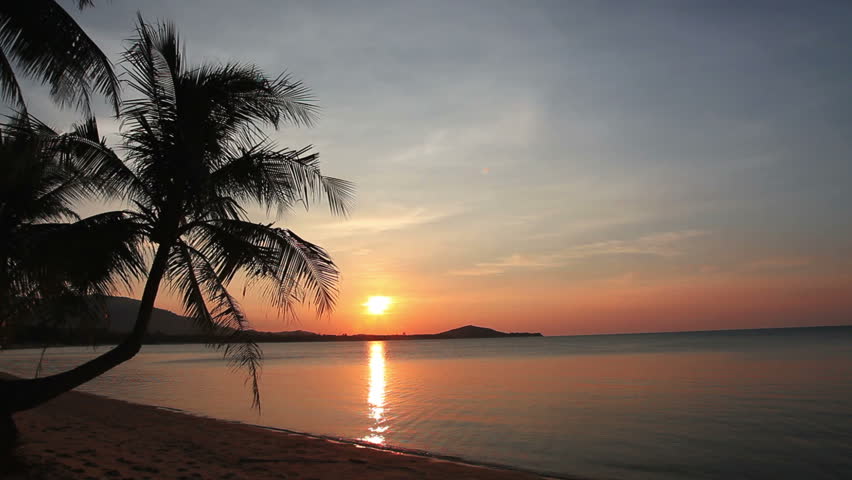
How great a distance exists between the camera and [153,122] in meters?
7.84

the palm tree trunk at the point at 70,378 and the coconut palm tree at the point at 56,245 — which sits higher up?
the coconut palm tree at the point at 56,245

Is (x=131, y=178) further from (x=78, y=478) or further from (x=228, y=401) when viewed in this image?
(x=228, y=401)

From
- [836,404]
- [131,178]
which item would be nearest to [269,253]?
[131,178]

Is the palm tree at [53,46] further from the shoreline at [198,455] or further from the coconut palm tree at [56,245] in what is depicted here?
the shoreline at [198,455]

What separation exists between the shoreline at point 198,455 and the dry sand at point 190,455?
16mm

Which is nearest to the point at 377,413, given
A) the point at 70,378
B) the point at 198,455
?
the point at 198,455

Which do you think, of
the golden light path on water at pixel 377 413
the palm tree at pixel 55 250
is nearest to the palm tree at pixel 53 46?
the palm tree at pixel 55 250

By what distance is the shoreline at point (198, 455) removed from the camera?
28.1 feet

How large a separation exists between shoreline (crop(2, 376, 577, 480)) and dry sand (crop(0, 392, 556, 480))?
2cm

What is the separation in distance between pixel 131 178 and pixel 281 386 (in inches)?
1019

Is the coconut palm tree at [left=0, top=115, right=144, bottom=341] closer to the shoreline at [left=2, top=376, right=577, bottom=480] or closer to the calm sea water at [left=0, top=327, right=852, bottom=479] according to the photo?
the shoreline at [left=2, top=376, right=577, bottom=480]

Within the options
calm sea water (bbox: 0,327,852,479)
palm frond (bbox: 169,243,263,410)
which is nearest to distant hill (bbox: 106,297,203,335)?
palm frond (bbox: 169,243,263,410)

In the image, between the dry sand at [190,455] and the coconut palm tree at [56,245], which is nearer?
the coconut palm tree at [56,245]

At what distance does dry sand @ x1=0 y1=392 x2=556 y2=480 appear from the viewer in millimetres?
8492
